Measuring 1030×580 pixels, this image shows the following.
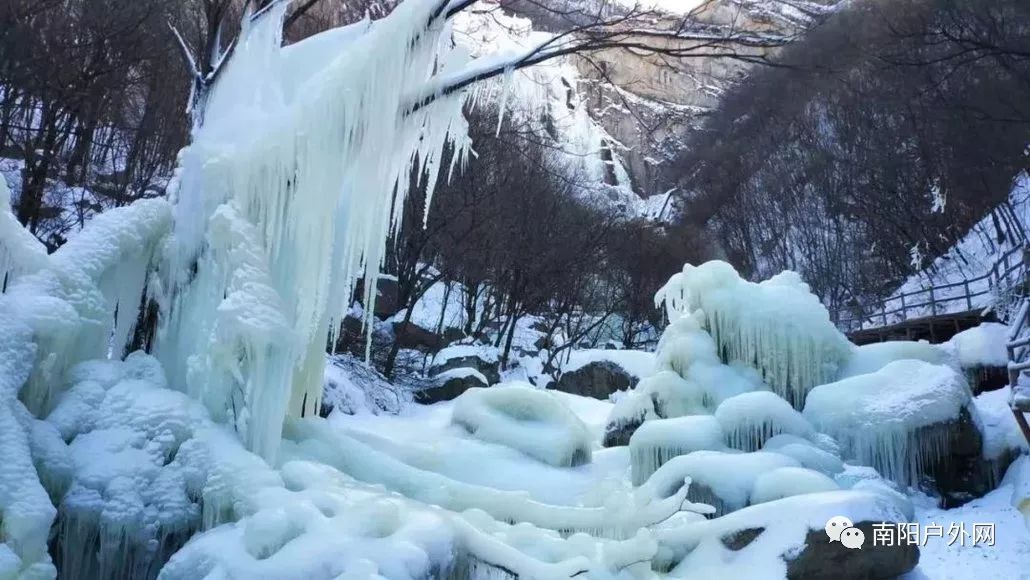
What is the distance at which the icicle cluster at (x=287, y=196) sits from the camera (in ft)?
14.6

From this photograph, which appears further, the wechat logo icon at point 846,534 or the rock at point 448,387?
the rock at point 448,387

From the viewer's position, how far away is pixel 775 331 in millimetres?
11508

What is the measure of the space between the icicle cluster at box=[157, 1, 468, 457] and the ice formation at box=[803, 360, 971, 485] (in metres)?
6.65

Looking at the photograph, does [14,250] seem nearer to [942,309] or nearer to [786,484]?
[786,484]

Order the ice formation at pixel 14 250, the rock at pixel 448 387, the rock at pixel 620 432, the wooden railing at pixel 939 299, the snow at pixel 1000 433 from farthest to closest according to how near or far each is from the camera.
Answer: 1. the wooden railing at pixel 939 299
2. the rock at pixel 448 387
3. the rock at pixel 620 432
4. the snow at pixel 1000 433
5. the ice formation at pixel 14 250

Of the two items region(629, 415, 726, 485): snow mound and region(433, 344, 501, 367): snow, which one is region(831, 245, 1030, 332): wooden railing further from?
region(433, 344, 501, 367): snow

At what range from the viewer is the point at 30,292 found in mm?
4410

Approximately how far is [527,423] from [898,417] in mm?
4550

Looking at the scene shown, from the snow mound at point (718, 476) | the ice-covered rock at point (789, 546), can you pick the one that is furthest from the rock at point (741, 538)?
the snow mound at point (718, 476)

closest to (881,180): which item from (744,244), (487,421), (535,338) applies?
(744,244)

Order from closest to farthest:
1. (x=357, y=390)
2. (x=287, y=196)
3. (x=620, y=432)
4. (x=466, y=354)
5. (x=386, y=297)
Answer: (x=287, y=196)
(x=620, y=432)
(x=357, y=390)
(x=466, y=354)
(x=386, y=297)

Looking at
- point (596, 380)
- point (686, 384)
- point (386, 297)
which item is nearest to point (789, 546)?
point (686, 384)

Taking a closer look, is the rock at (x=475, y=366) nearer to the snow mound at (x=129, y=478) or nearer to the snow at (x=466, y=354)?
the snow at (x=466, y=354)

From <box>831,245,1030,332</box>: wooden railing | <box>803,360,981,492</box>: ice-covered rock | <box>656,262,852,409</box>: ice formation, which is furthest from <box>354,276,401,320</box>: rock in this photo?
<box>831,245,1030,332</box>: wooden railing
